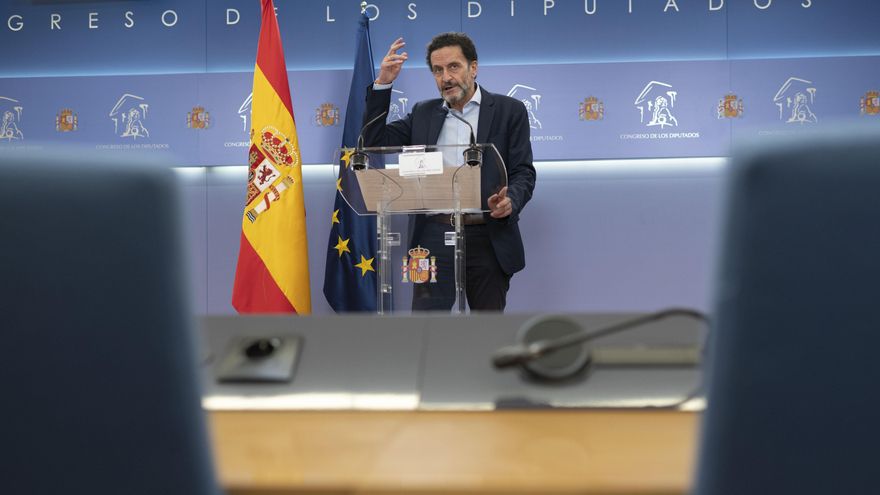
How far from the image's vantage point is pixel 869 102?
3.98 m

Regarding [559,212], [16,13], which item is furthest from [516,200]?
[16,13]

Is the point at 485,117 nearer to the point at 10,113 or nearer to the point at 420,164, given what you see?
the point at 420,164

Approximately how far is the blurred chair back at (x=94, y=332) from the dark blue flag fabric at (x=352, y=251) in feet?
10.8

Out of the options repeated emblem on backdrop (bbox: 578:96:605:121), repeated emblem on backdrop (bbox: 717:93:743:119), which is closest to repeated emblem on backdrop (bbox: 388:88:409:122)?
repeated emblem on backdrop (bbox: 578:96:605:121)

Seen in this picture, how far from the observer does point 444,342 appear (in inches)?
26.3

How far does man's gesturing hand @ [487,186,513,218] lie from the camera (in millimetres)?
2664

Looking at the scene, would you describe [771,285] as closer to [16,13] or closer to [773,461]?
[773,461]

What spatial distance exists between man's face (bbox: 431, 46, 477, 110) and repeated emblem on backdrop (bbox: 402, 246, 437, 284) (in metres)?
0.90

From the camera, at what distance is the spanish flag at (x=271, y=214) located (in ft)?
11.9

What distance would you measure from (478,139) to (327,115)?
4.12 ft

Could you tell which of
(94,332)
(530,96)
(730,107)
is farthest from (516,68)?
(94,332)

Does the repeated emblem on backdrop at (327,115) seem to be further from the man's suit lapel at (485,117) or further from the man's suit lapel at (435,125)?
the man's suit lapel at (485,117)

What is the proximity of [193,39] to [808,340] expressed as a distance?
4445 millimetres

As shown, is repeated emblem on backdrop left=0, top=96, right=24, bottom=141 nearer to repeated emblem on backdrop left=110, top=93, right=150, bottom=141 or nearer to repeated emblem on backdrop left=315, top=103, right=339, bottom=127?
repeated emblem on backdrop left=110, top=93, right=150, bottom=141
